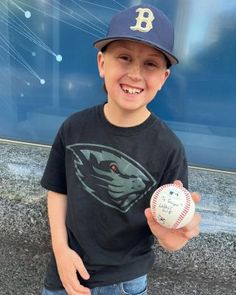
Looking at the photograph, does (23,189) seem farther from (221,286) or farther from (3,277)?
(221,286)

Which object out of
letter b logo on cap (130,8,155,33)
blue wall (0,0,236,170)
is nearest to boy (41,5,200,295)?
letter b logo on cap (130,8,155,33)

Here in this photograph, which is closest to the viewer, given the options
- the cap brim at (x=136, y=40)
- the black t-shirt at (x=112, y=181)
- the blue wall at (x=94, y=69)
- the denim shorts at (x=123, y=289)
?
the cap brim at (x=136, y=40)

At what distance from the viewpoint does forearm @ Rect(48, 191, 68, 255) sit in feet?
5.84

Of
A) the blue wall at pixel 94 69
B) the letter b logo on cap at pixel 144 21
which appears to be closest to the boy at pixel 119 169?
the letter b logo on cap at pixel 144 21

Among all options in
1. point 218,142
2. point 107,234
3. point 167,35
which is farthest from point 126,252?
point 218,142

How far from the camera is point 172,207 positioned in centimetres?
146

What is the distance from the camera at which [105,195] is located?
1.64m

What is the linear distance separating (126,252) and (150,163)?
0.40 m

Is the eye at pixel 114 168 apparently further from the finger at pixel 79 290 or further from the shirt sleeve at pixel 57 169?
the finger at pixel 79 290

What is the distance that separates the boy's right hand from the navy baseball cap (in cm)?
87

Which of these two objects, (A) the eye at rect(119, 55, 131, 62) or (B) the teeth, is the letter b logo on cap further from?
(B) the teeth

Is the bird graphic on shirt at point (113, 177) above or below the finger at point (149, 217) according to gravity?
above

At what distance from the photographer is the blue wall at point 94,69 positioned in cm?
276

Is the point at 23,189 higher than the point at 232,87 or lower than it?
lower
